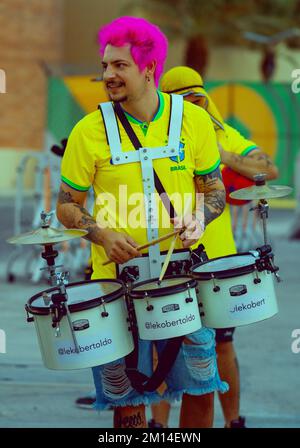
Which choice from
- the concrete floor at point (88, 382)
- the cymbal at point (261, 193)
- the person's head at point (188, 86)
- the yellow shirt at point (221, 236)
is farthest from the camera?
the concrete floor at point (88, 382)

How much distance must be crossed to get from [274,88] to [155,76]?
21275 millimetres

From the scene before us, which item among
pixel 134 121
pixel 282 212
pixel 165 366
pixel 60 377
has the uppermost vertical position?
pixel 134 121

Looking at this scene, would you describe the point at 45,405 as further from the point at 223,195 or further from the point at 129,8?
the point at 129,8

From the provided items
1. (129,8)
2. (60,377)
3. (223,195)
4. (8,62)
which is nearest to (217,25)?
(129,8)

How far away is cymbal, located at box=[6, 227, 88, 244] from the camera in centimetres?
443

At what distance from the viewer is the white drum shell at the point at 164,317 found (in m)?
4.59

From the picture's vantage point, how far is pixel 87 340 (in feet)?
14.8

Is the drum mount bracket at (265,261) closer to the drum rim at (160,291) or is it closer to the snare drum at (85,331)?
the drum rim at (160,291)

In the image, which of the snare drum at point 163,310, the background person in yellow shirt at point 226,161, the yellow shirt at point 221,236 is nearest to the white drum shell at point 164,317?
the snare drum at point 163,310

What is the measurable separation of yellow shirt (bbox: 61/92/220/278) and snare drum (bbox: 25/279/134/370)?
1.12 feet

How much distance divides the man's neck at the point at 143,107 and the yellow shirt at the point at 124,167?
22mm

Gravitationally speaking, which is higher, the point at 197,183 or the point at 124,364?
the point at 197,183

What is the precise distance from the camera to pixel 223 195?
5098 mm
